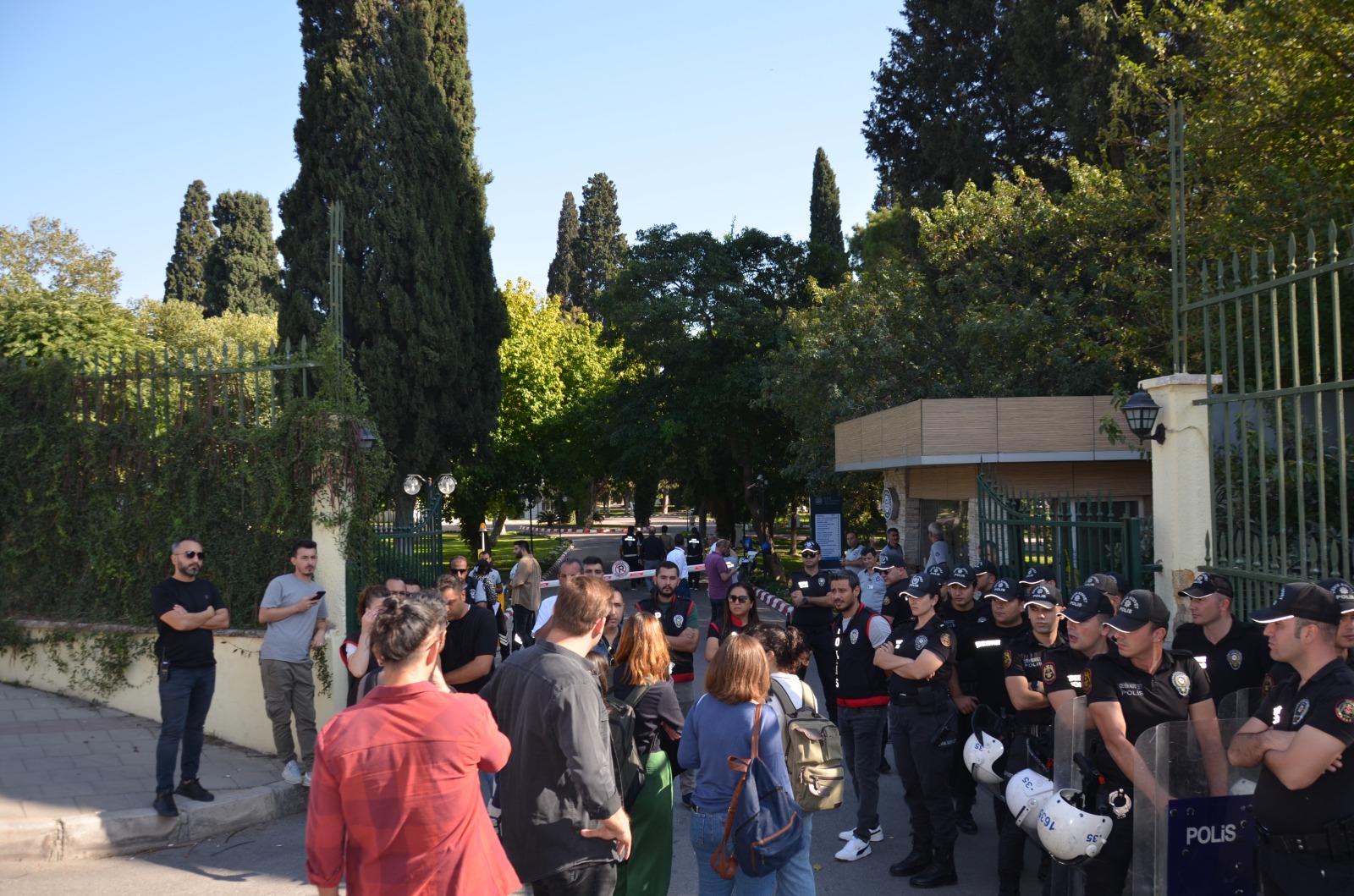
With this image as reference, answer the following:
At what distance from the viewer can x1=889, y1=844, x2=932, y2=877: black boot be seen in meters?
6.50

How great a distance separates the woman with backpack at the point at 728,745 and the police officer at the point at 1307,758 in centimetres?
187

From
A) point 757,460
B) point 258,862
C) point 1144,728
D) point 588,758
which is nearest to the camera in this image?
point 588,758

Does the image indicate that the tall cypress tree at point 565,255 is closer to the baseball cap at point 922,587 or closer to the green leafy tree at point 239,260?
the green leafy tree at point 239,260

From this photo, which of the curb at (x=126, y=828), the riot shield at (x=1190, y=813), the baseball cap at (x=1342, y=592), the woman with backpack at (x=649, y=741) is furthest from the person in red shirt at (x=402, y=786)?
the curb at (x=126, y=828)

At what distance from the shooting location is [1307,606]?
13.1 feet

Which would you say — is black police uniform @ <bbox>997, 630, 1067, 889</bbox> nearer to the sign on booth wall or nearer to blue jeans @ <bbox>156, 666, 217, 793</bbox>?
the sign on booth wall

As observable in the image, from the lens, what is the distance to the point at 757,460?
109ft

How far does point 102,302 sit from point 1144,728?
17.1 m

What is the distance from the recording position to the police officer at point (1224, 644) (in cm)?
602

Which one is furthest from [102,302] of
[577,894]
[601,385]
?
[601,385]

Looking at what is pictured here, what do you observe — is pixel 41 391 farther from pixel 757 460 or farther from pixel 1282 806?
pixel 757 460

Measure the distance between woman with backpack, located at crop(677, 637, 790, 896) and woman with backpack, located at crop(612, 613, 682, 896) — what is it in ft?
0.62

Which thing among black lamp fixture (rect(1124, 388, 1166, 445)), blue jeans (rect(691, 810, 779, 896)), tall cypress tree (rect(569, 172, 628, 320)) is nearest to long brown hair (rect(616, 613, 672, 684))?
blue jeans (rect(691, 810, 779, 896))

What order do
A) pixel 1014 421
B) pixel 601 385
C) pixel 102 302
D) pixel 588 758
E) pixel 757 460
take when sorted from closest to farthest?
pixel 588 758 < pixel 1014 421 < pixel 102 302 < pixel 757 460 < pixel 601 385
